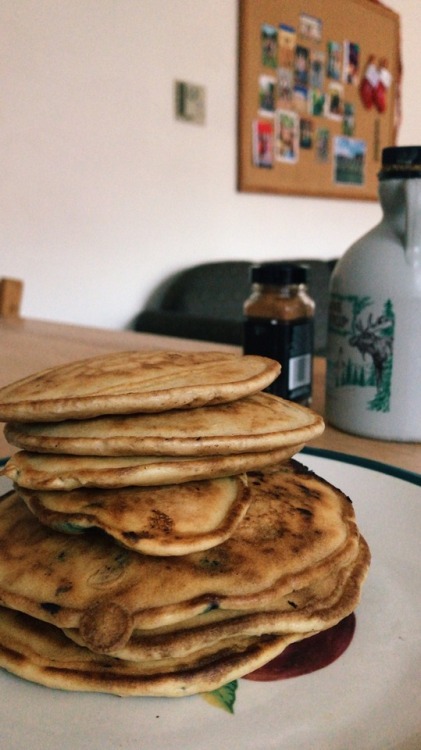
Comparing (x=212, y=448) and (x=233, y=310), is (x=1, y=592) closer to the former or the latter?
(x=212, y=448)

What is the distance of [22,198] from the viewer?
254cm

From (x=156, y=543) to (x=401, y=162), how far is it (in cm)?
59

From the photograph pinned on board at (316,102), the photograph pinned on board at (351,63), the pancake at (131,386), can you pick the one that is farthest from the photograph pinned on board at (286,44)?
the pancake at (131,386)

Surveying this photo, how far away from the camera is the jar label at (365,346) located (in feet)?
2.72

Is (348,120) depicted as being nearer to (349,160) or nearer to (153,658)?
(349,160)

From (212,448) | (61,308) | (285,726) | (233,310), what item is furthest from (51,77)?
(285,726)

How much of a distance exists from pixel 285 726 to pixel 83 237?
2574 millimetres

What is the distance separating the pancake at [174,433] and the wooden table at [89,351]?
31cm

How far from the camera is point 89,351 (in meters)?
1.51

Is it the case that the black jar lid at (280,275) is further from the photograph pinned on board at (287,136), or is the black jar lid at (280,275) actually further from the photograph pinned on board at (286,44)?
the photograph pinned on board at (286,44)

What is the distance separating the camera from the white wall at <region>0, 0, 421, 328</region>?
8.24ft

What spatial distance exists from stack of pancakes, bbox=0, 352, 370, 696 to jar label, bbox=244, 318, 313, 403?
0.37 meters

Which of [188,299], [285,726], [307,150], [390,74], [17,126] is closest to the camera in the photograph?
[285,726]

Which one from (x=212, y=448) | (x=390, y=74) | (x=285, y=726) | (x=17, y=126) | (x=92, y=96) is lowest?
(x=285, y=726)
